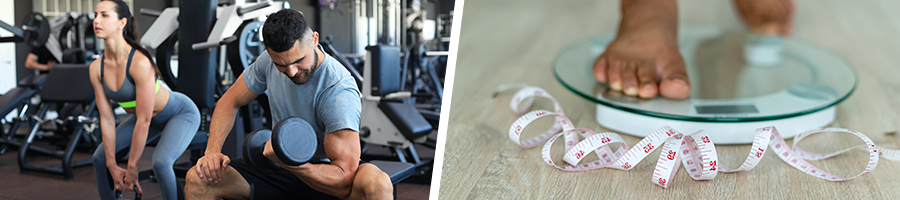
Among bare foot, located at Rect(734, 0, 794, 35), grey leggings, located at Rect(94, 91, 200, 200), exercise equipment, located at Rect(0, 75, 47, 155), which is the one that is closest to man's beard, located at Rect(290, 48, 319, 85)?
grey leggings, located at Rect(94, 91, 200, 200)

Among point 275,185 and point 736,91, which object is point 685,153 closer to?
point 736,91

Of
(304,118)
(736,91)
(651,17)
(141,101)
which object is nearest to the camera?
(304,118)

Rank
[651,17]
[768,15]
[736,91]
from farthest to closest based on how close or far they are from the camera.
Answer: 1. [768,15]
2. [651,17]
3. [736,91]

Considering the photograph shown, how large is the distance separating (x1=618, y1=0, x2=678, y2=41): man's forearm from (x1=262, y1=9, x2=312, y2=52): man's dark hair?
2.44 ft

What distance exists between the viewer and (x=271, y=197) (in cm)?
55

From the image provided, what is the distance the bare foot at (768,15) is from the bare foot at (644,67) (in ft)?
1.77

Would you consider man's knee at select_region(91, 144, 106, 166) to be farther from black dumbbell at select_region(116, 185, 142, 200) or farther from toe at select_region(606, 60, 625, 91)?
toe at select_region(606, 60, 625, 91)

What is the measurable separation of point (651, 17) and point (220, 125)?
851 mm

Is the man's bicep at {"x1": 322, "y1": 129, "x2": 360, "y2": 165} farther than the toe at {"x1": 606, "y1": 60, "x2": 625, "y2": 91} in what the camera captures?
No

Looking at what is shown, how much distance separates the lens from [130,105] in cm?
74

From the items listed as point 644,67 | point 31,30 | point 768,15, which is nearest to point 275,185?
point 644,67

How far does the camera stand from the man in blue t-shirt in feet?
1.73

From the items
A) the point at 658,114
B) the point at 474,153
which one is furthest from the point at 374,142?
the point at 658,114

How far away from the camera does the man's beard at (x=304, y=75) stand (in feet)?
1.75
